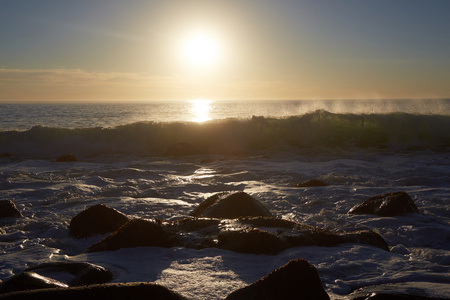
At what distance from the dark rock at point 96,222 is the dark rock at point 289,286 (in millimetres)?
3338

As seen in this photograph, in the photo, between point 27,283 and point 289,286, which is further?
point 27,283

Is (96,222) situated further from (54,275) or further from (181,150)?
(181,150)

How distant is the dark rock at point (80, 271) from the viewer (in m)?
3.21

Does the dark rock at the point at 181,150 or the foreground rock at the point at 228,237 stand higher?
the foreground rock at the point at 228,237

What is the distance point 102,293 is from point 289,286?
1.23 meters

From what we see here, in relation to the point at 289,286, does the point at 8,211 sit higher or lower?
lower

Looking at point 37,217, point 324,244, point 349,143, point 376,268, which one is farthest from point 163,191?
point 349,143

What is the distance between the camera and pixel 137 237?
437 centimetres

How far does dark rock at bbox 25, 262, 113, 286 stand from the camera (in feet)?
10.5

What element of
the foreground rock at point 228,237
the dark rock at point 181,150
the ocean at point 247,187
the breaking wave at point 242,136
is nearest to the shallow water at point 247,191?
the ocean at point 247,187

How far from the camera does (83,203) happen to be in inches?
310

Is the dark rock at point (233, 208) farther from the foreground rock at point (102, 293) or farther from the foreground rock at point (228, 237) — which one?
the foreground rock at point (102, 293)

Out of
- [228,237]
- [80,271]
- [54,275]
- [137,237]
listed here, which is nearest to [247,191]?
[228,237]

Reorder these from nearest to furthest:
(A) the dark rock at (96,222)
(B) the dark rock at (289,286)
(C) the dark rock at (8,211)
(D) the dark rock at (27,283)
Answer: (B) the dark rock at (289,286) < (D) the dark rock at (27,283) < (A) the dark rock at (96,222) < (C) the dark rock at (8,211)
